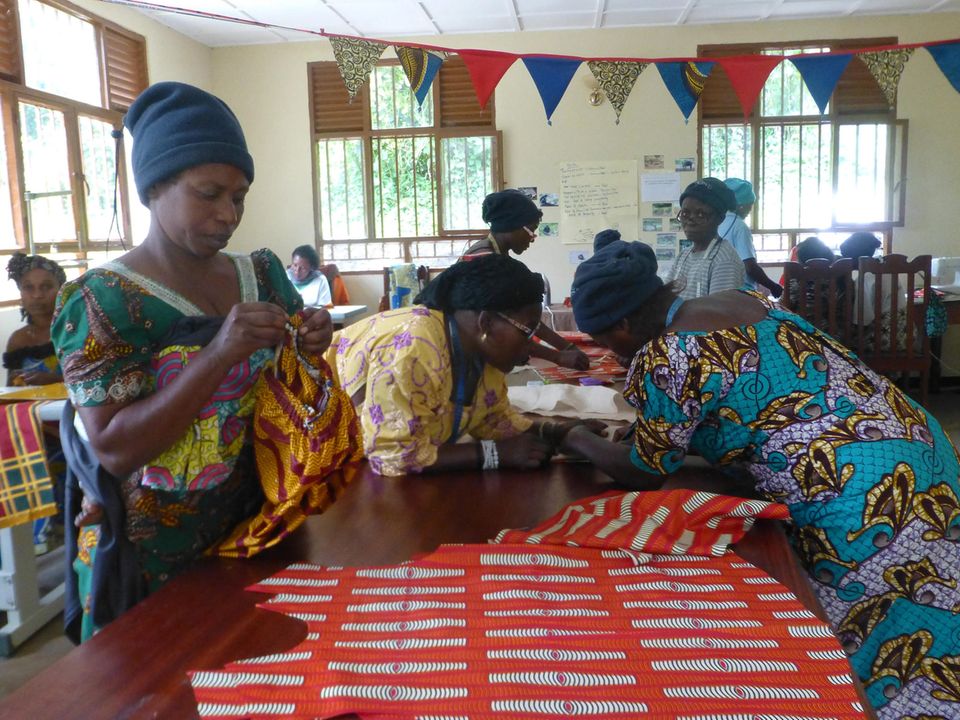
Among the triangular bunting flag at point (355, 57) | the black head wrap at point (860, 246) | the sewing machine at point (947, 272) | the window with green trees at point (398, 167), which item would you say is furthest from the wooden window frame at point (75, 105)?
the sewing machine at point (947, 272)

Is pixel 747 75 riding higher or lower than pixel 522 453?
higher

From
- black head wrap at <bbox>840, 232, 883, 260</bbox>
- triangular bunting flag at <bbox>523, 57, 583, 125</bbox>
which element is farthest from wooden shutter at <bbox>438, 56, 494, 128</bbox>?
black head wrap at <bbox>840, 232, 883, 260</bbox>

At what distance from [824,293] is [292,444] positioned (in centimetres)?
431

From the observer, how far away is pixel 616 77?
4809 mm

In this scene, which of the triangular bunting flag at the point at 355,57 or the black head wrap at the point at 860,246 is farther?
the black head wrap at the point at 860,246

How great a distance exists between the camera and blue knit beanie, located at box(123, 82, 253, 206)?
3.55ft

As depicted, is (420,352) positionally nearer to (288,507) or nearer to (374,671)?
(288,507)

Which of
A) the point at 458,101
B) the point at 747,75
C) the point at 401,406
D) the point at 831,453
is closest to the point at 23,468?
the point at 401,406

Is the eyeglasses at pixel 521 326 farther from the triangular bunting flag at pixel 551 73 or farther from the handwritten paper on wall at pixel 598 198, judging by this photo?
the handwritten paper on wall at pixel 598 198

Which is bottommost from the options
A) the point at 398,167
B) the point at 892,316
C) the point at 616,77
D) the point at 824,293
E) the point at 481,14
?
the point at 892,316

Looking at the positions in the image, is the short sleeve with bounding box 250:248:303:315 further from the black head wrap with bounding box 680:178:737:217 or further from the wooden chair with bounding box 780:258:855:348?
the wooden chair with bounding box 780:258:855:348

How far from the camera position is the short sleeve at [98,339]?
3.28 ft

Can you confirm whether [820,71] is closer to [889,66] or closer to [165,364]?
[889,66]

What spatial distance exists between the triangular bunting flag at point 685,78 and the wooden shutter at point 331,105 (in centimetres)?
337
